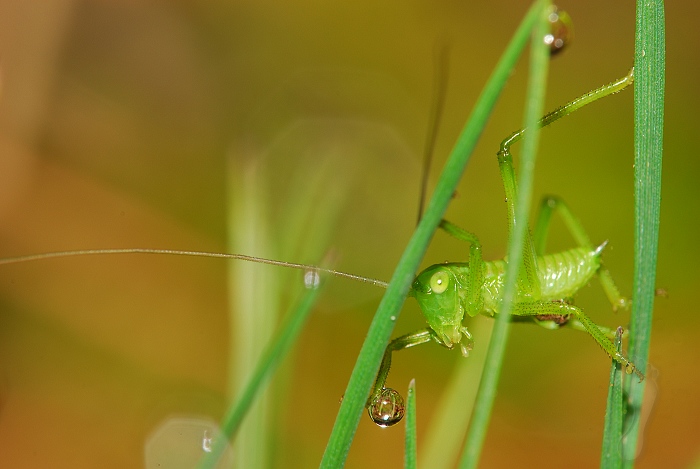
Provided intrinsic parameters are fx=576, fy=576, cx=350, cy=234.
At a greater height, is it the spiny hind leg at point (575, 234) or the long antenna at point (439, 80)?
the long antenna at point (439, 80)

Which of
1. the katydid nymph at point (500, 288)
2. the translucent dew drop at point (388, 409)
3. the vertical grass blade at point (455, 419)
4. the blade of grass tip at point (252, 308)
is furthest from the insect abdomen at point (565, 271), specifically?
the blade of grass tip at point (252, 308)

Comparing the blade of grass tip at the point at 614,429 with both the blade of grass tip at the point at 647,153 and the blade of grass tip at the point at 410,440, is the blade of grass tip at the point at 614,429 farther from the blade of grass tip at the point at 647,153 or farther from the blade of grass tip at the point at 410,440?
the blade of grass tip at the point at 410,440

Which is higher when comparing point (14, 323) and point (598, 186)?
point (598, 186)

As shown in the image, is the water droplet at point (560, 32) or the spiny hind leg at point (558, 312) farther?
the spiny hind leg at point (558, 312)

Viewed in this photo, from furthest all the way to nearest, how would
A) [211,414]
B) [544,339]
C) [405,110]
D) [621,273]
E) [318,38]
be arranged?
1. [318,38]
2. [405,110]
3. [544,339]
4. [621,273]
5. [211,414]

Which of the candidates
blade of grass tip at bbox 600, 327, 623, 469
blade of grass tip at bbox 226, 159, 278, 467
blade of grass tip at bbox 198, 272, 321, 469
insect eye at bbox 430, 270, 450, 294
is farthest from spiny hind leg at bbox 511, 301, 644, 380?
blade of grass tip at bbox 226, 159, 278, 467

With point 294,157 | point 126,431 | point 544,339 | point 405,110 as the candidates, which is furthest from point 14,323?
point 544,339

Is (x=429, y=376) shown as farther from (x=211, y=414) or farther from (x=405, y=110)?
(x=405, y=110)
